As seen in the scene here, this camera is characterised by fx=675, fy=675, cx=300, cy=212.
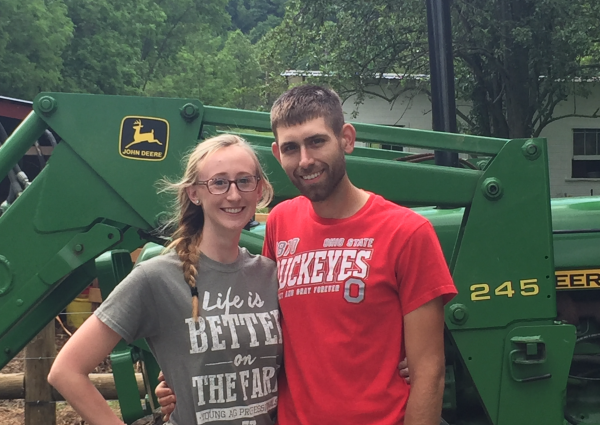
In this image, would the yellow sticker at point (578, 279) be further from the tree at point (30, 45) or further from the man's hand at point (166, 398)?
the tree at point (30, 45)

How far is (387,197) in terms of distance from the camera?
2.63 metres

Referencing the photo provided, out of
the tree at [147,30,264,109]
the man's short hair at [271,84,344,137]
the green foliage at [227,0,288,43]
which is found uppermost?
the green foliage at [227,0,288,43]

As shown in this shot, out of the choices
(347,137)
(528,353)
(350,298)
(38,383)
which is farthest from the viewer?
(38,383)

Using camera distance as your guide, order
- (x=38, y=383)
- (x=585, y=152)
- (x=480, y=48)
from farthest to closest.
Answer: (x=585, y=152)
(x=480, y=48)
(x=38, y=383)

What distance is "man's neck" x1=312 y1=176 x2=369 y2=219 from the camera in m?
1.86

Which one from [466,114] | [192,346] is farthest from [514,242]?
[466,114]

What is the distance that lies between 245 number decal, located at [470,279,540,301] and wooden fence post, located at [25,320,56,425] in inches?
122

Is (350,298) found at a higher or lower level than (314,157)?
lower

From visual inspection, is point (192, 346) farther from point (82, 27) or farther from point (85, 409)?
point (82, 27)

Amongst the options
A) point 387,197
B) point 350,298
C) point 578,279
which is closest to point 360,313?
point 350,298

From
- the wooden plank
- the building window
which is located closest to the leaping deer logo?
the wooden plank

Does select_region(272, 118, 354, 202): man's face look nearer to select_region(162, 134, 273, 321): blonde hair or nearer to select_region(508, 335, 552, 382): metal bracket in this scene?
select_region(162, 134, 273, 321): blonde hair

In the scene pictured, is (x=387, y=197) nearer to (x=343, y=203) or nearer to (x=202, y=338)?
(x=343, y=203)

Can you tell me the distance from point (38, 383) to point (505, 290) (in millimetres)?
3316
